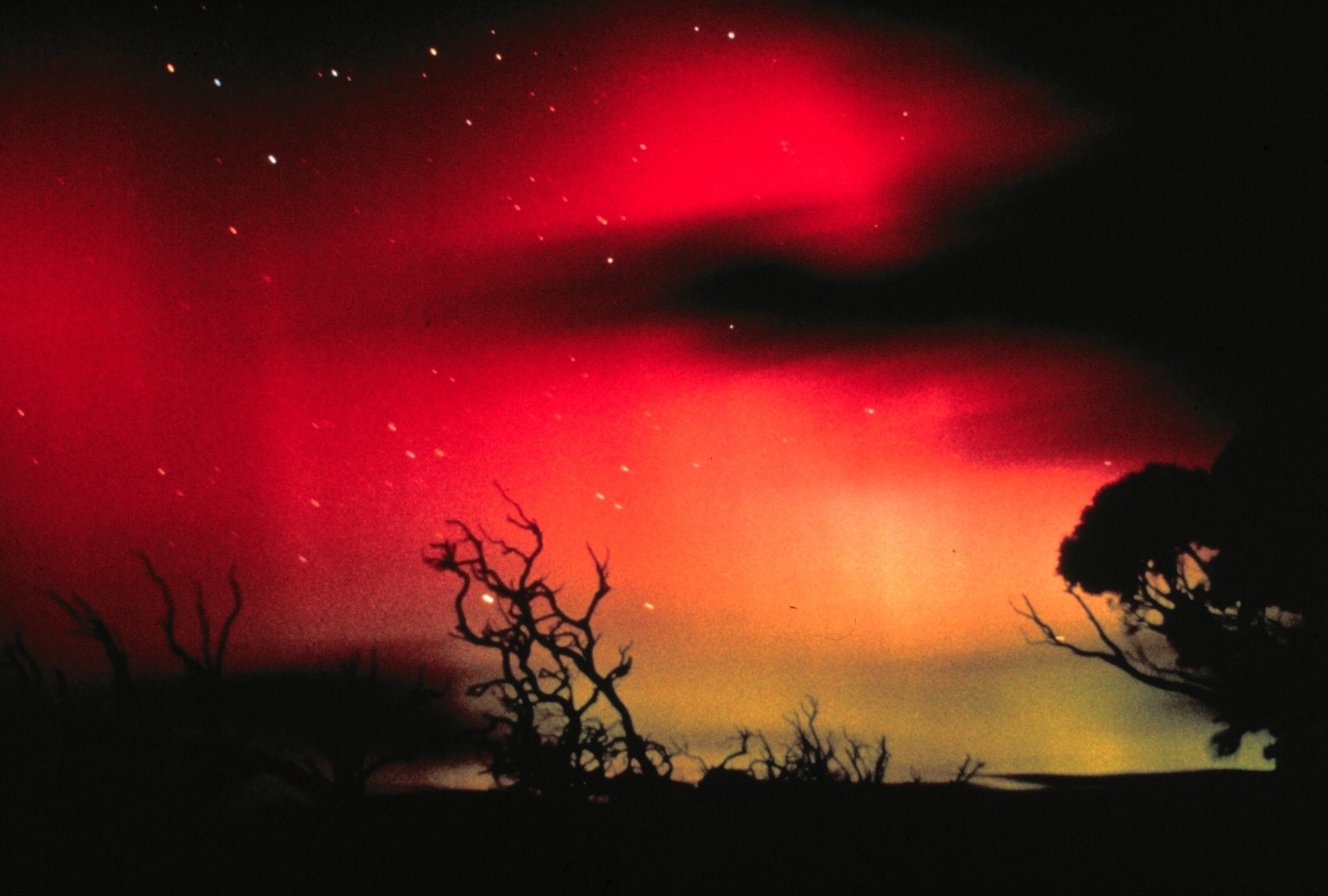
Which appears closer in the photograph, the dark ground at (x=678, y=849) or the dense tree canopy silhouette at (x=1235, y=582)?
the dark ground at (x=678, y=849)

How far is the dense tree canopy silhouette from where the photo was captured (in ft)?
64.6

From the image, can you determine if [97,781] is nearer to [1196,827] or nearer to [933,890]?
[933,890]

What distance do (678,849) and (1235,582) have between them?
12.4 metres

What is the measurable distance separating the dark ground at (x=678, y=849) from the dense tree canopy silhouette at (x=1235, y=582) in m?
2.84

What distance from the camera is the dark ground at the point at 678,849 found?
1368cm

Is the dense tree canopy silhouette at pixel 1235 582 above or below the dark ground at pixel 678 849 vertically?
above

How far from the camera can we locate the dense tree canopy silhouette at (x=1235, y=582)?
19703mm

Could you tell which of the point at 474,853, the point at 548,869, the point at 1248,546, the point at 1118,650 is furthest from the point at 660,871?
the point at 1248,546

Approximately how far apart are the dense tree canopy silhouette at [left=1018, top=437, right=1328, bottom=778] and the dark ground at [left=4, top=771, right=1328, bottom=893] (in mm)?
2841

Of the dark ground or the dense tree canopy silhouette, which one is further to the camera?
the dense tree canopy silhouette

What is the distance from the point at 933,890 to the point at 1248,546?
1153 centimetres

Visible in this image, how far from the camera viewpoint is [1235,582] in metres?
20.9

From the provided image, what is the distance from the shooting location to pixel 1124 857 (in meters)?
14.2

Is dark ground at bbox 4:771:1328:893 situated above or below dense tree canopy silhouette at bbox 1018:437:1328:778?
below
